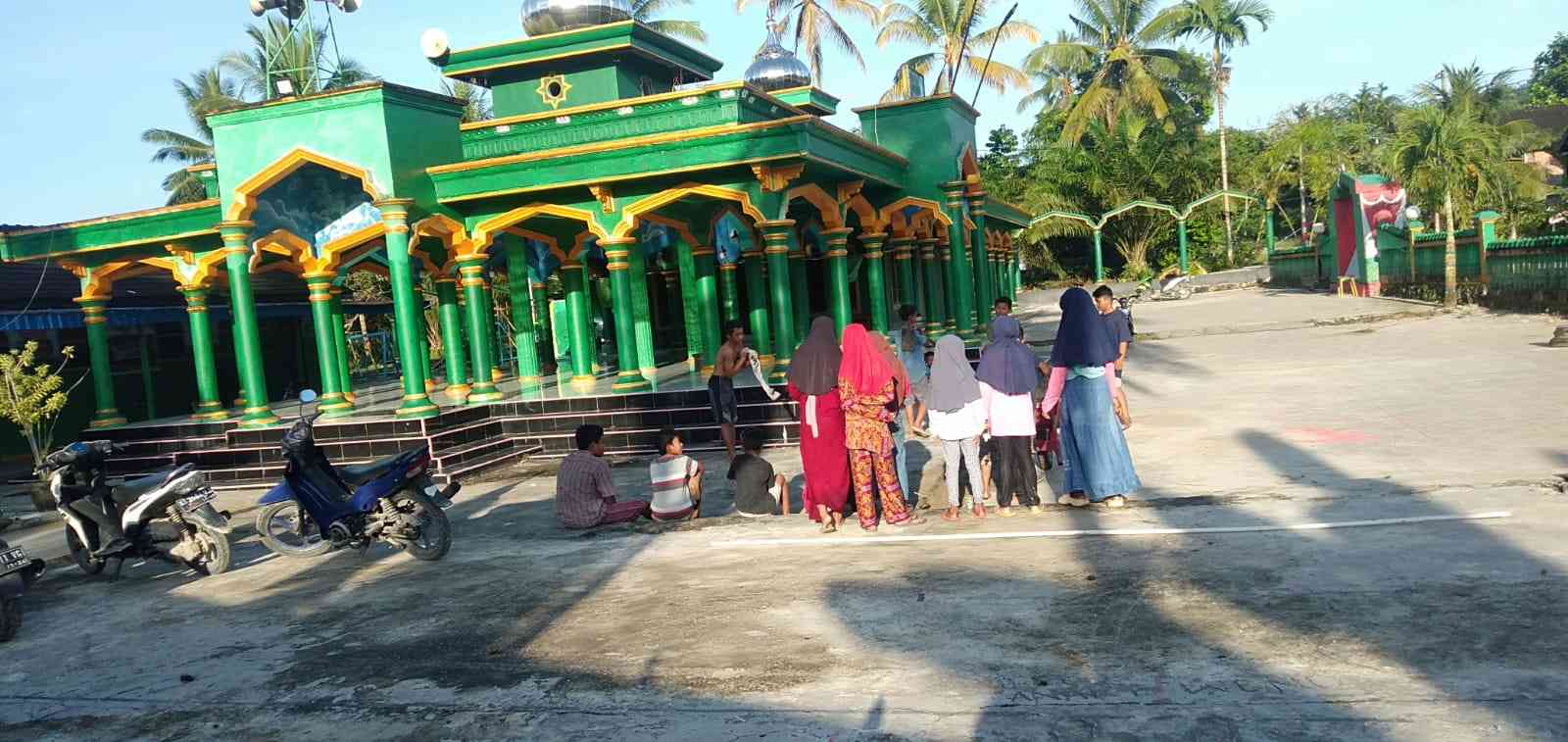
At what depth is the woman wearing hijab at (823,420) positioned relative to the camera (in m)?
7.28

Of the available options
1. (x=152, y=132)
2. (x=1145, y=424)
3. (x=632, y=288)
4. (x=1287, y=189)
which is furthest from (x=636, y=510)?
(x=1287, y=189)

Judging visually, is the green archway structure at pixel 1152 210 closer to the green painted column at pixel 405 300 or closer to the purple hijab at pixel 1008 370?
the green painted column at pixel 405 300

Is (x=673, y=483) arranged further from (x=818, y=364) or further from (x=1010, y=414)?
(x=1010, y=414)

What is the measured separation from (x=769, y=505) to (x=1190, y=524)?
288 cm

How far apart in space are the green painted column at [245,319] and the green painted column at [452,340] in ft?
6.97

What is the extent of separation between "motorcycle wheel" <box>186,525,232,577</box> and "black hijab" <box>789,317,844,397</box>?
4066mm

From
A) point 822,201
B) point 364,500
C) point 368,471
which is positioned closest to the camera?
point 364,500

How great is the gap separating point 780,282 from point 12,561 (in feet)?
26.8

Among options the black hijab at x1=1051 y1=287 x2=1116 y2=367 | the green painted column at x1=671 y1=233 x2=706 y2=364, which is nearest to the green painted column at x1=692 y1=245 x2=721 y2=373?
the green painted column at x1=671 y1=233 x2=706 y2=364

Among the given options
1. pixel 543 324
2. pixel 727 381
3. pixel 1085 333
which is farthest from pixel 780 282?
pixel 543 324

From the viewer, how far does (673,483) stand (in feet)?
26.3

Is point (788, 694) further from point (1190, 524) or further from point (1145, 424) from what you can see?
point (1145, 424)

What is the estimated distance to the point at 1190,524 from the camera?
6613 millimetres

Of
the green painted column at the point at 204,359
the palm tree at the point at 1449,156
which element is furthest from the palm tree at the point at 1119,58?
the green painted column at the point at 204,359
